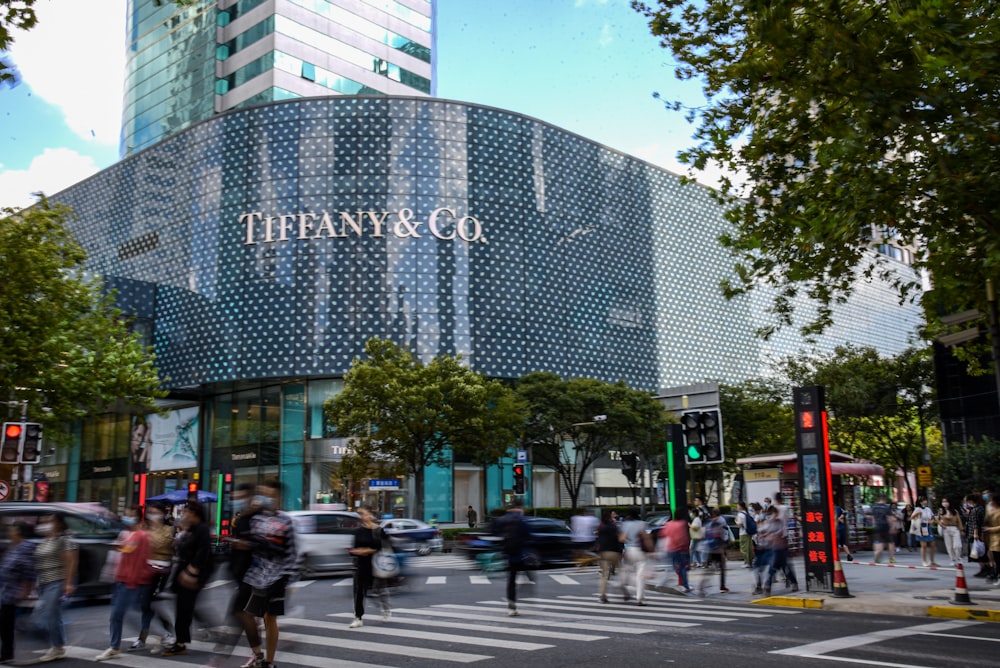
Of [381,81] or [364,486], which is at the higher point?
[381,81]

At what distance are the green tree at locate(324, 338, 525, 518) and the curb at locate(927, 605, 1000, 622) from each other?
2740 centimetres

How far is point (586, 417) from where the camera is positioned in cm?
4859

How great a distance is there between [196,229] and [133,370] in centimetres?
2149

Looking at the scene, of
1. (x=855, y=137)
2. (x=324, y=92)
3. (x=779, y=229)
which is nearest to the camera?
(x=855, y=137)

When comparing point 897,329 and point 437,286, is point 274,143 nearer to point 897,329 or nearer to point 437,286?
point 437,286

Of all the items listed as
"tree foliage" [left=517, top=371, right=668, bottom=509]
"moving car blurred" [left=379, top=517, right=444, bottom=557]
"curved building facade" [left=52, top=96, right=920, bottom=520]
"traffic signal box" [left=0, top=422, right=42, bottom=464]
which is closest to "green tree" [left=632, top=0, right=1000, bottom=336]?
"traffic signal box" [left=0, top=422, right=42, bottom=464]

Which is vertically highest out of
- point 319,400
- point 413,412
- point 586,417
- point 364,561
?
point 319,400

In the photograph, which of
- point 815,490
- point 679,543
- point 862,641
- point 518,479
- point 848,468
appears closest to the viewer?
point 862,641

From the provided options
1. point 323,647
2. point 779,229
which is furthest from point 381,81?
point 323,647

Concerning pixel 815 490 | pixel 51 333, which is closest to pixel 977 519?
pixel 815 490

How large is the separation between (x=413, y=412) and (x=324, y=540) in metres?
17.1

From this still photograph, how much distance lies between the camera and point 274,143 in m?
52.4

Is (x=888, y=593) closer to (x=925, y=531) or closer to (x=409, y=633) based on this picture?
(x=925, y=531)

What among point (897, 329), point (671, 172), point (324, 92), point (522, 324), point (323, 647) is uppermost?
point (324, 92)
